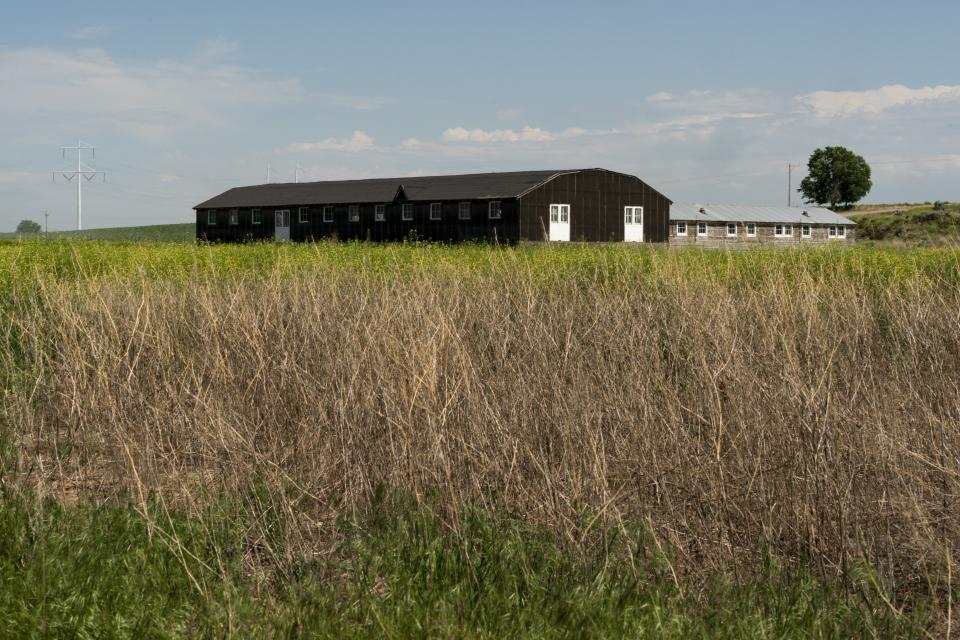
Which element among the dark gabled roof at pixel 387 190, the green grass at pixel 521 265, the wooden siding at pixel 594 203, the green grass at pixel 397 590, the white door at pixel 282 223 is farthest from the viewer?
the white door at pixel 282 223

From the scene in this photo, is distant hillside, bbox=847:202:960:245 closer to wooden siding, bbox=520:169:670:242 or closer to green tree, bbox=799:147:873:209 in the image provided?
green tree, bbox=799:147:873:209

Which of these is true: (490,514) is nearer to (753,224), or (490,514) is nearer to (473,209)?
(473,209)

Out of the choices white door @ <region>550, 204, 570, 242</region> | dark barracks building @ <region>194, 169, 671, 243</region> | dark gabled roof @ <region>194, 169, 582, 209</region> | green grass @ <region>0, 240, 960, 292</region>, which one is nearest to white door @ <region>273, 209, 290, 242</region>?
dark barracks building @ <region>194, 169, 671, 243</region>

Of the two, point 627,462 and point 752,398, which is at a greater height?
point 752,398

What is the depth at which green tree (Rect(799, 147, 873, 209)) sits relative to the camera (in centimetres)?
Result: 9138

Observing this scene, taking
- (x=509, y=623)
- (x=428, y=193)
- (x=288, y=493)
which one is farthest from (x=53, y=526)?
(x=428, y=193)

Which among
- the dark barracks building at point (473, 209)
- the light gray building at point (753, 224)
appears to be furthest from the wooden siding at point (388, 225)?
the light gray building at point (753, 224)

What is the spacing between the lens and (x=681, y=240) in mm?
54188

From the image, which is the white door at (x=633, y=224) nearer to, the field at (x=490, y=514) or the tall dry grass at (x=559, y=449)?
the tall dry grass at (x=559, y=449)

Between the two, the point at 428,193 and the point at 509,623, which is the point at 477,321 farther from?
the point at 428,193

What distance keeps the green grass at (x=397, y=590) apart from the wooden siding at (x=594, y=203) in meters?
32.3

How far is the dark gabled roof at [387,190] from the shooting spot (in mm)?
38375

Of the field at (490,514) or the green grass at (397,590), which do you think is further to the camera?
the field at (490,514)

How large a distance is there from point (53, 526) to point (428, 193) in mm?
36507
